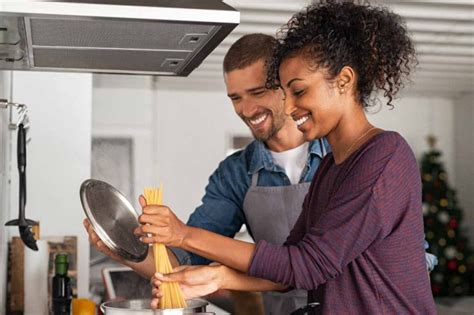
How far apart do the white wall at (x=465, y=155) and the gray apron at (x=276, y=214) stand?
823 centimetres

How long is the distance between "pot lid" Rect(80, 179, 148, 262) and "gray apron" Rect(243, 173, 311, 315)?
687 millimetres

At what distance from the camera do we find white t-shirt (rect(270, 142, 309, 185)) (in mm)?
2605

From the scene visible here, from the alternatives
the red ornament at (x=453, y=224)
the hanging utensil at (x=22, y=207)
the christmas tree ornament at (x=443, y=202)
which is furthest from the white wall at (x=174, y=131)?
the hanging utensil at (x=22, y=207)

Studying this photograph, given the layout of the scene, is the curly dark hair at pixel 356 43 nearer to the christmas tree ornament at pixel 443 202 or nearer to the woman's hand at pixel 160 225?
the woman's hand at pixel 160 225

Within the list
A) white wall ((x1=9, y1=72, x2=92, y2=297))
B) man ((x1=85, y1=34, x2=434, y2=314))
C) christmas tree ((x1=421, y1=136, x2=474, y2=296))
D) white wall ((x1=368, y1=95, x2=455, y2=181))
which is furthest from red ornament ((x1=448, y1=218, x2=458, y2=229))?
man ((x1=85, y1=34, x2=434, y2=314))

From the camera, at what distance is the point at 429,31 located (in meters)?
7.34

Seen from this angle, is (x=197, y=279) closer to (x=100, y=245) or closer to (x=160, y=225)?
(x=160, y=225)

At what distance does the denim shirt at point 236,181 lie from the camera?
8.48ft

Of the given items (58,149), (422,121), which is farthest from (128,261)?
(422,121)

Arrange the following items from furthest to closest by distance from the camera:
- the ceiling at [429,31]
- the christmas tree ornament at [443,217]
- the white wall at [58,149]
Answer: the christmas tree ornament at [443,217] → the ceiling at [429,31] → the white wall at [58,149]

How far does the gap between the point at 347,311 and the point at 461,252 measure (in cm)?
875

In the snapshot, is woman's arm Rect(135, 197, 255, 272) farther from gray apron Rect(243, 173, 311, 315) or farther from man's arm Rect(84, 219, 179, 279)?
gray apron Rect(243, 173, 311, 315)

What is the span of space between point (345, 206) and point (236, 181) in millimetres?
1048

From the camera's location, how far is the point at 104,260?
28.4ft
